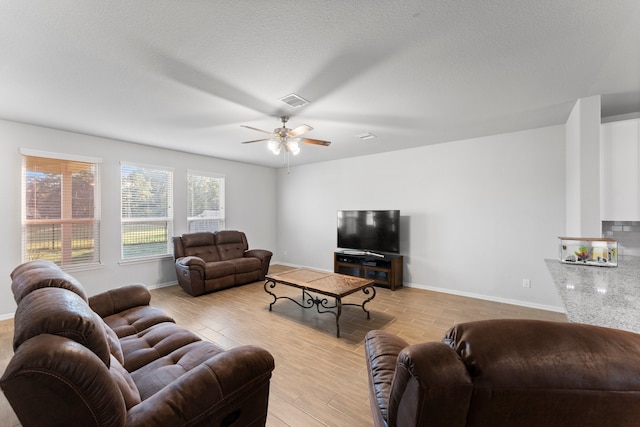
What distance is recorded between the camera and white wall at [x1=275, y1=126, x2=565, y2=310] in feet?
12.5

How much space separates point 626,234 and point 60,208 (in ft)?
24.1

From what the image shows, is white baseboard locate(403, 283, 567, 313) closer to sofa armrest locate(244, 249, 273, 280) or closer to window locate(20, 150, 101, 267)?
sofa armrest locate(244, 249, 273, 280)

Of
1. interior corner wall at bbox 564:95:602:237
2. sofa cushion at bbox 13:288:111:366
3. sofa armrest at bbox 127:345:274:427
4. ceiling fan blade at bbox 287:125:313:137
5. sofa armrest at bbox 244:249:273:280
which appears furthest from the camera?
sofa armrest at bbox 244:249:273:280

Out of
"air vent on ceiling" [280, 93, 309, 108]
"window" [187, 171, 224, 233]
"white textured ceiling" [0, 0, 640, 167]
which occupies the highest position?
"white textured ceiling" [0, 0, 640, 167]

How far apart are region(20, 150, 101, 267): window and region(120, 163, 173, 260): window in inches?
16.1

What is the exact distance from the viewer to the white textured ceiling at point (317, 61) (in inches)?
64.0

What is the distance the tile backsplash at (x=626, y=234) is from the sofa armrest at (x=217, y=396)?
13.5 feet

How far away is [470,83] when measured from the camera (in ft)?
8.18

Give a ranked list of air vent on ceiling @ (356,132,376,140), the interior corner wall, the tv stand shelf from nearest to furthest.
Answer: the interior corner wall
air vent on ceiling @ (356,132,376,140)
the tv stand shelf

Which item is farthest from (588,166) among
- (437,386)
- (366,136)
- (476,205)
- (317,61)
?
(437,386)

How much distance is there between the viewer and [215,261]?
5.15 metres

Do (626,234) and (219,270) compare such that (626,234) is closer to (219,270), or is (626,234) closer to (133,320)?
(133,320)

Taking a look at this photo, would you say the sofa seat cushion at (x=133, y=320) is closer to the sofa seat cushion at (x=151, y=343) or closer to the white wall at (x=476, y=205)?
the sofa seat cushion at (x=151, y=343)

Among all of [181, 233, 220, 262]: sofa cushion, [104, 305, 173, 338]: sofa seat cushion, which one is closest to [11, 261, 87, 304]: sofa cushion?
[104, 305, 173, 338]: sofa seat cushion
